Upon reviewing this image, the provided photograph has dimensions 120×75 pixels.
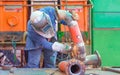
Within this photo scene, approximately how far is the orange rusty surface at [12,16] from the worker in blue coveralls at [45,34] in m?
1.14

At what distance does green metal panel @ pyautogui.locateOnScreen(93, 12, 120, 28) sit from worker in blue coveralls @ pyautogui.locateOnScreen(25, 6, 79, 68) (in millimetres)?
1777

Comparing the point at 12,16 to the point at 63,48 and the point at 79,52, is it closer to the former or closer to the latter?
the point at 63,48

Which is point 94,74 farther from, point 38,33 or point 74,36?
point 38,33

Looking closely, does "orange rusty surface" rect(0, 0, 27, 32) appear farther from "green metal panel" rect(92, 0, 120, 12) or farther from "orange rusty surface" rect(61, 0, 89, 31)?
"green metal panel" rect(92, 0, 120, 12)

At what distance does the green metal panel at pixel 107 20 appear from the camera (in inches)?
299

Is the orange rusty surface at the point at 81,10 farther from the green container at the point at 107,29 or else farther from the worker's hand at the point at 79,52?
the worker's hand at the point at 79,52

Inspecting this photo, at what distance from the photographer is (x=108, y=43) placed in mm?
7582

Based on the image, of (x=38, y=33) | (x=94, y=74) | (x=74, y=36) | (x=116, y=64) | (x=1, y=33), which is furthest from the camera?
(x=116, y=64)

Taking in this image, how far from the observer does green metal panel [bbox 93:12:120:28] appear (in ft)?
24.9

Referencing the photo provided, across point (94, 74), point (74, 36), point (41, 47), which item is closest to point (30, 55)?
point (41, 47)

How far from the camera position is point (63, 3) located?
7.05m

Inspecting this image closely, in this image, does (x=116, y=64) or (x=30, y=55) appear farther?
(x=116, y=64)

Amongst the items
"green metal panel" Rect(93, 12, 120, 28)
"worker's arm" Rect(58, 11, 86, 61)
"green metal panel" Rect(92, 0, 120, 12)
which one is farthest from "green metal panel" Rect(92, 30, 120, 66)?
"worker's arm" Rect(58, 11, 86, 61)

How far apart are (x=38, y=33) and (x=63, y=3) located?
1.65 meters
